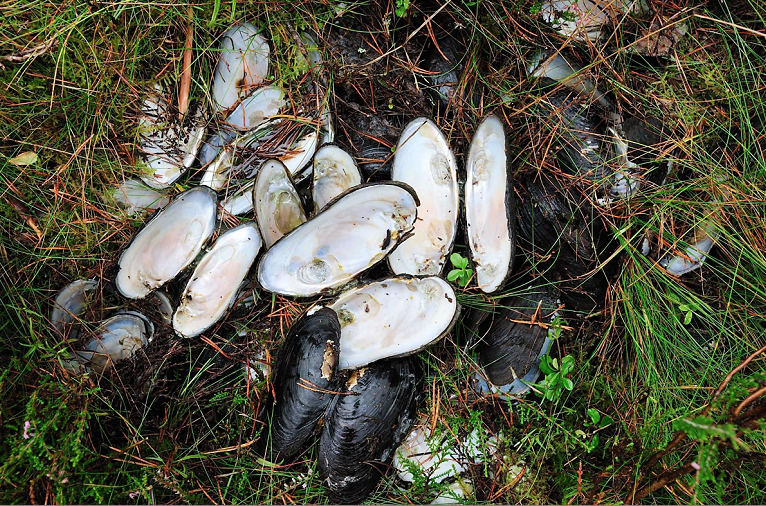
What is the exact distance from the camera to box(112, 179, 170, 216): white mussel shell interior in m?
2.17

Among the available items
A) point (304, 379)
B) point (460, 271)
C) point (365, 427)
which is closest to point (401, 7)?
point (460, 271)

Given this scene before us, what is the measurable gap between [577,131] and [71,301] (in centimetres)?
227

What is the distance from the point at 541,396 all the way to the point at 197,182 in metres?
1.77

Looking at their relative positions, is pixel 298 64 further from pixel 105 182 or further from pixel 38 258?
pixel 38 258

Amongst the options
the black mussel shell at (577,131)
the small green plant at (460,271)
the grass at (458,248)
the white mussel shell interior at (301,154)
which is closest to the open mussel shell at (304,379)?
the grass at (458,248)

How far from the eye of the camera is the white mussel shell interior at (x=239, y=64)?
217 cm

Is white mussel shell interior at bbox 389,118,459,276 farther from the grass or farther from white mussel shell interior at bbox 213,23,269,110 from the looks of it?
white mussel shell interior at bbox 213,23,269,110

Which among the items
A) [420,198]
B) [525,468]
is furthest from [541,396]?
[420,198]

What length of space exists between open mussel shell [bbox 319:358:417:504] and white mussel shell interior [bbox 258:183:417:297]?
1.35 feet

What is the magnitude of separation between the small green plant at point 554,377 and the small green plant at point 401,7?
1.52 metres

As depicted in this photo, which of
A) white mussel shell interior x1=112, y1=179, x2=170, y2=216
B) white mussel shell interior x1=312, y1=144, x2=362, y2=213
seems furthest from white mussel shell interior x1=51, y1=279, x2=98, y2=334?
white mussel shell interior x1=312, y1=144, x2=362, y2=213

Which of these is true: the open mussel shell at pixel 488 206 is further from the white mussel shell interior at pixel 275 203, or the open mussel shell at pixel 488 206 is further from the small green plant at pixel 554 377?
the white mussel shell interior at pixel 275 203

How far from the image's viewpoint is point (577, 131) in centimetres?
214

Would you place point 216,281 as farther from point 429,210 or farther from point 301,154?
point 429,210
